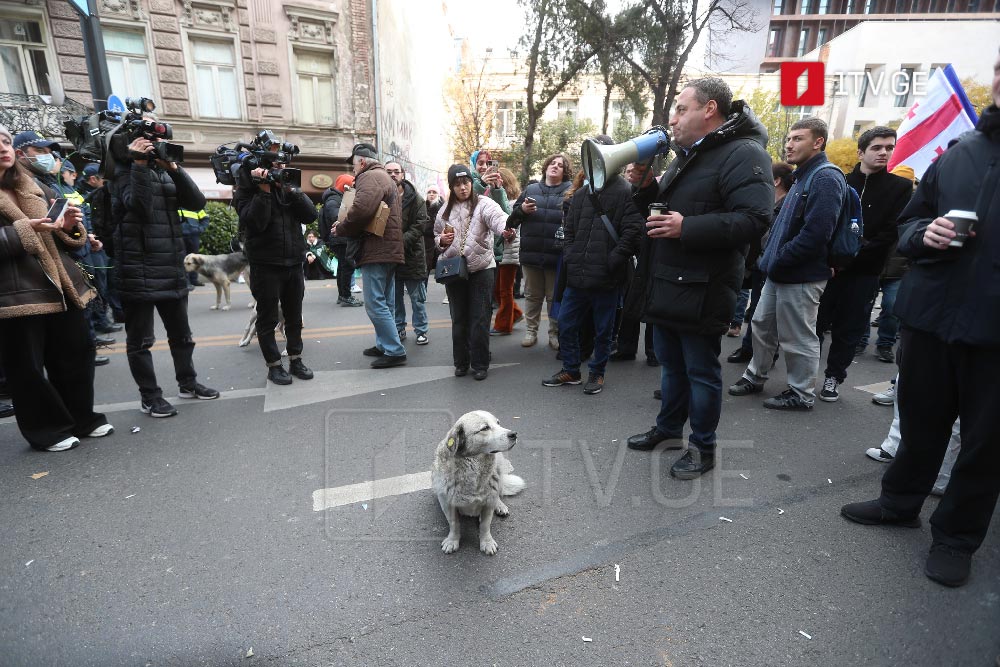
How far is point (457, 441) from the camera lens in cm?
261

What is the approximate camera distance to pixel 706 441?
341 centimetres

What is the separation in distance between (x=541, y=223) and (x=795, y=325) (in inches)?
113

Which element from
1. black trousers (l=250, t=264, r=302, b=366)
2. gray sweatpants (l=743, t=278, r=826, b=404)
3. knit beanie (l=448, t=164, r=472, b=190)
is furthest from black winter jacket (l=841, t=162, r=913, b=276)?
black trousers (l=250, t=264, r=302, b=366)

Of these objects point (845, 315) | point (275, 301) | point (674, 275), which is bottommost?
point (845, 315)

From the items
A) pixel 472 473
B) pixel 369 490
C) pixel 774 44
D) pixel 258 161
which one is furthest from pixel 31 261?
pixel 774 44

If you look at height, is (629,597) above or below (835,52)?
below

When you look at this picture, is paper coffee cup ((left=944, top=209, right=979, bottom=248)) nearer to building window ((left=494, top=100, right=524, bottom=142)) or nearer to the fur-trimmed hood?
the fur-trimmed hood

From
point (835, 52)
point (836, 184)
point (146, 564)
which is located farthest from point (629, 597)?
point (835, 52)

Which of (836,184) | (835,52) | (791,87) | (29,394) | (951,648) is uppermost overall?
(835,52)

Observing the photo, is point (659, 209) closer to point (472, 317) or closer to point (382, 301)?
point (472, 317)

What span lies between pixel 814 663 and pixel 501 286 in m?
5.59

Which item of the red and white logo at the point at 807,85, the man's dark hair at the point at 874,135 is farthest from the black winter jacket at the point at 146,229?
the red and white logo at the point at 807,85

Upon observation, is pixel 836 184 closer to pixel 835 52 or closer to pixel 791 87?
pixel 791 87

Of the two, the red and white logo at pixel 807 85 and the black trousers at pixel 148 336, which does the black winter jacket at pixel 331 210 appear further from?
the red and white logo at pixel 807 85
